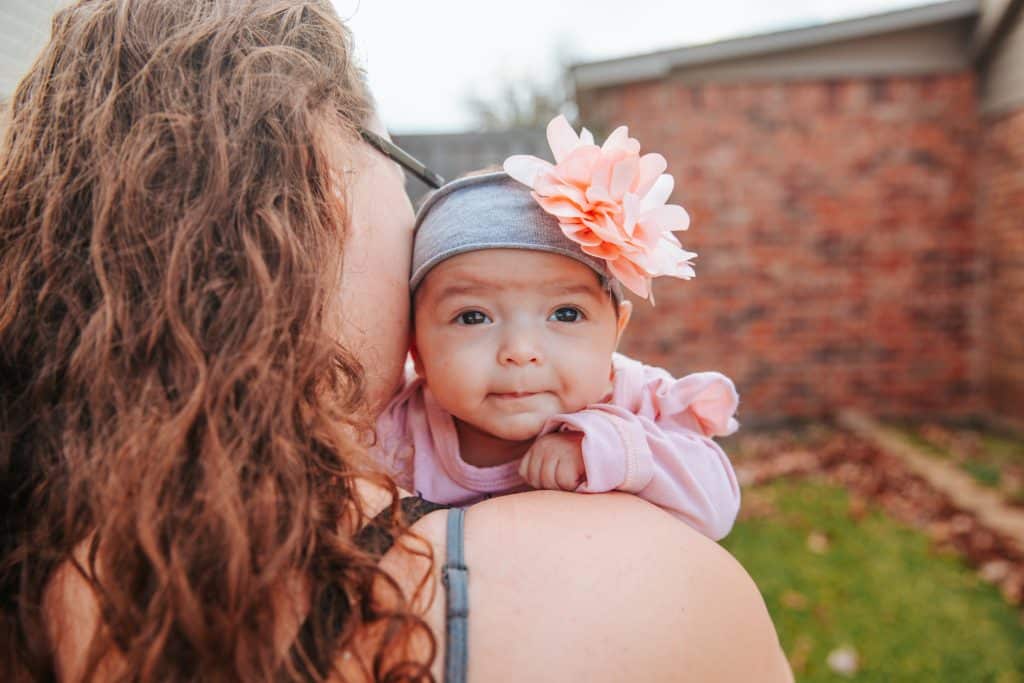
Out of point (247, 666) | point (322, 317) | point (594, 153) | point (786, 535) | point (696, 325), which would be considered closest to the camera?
point (247, 666)

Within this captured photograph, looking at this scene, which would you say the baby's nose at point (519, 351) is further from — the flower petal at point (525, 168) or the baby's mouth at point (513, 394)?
the flower petal at point (525, 168)

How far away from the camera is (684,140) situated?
748cm

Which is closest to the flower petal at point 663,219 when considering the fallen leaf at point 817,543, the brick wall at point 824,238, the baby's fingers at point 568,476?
the baby's fingers at point 568,476

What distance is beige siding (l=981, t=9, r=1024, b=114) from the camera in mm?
6652

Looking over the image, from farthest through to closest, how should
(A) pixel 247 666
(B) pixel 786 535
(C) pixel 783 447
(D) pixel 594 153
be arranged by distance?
(C) pixel 783 447 → (B) pixel 786 535 → (D) pixel 594 153 → (A) pixel 247 666

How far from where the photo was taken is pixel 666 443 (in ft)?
4.75

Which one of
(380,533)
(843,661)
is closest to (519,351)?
(380,533)

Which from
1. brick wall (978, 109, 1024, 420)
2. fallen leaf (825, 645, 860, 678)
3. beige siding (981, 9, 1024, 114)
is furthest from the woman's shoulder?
beige siding (981, 9, 1024, 114)

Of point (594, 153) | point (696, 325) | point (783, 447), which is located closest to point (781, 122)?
point (696, 325)

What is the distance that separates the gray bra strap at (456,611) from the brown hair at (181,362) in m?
0.03

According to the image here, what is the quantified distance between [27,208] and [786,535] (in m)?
4.77

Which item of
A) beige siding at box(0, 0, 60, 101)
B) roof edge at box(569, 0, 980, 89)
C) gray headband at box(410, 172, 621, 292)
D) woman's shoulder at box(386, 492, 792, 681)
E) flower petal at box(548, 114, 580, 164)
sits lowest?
woman's shoulder at box(386, 492, 792, 681)

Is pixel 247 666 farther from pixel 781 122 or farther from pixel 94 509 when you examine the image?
pixel 781 122

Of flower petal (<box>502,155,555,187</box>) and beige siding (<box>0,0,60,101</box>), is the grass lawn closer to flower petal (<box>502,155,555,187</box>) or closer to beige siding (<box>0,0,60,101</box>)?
flower petal (<box>502,155,555,187</box>)
